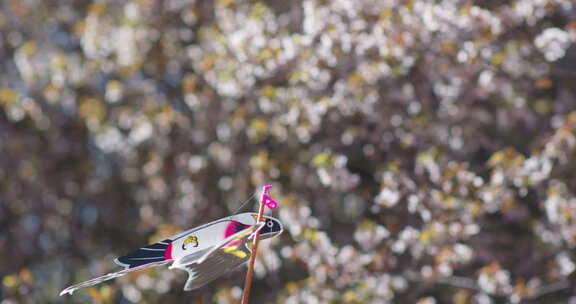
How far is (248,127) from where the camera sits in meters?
3.65

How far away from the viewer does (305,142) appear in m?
3.58

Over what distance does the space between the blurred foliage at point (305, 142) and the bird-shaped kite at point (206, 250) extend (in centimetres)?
184

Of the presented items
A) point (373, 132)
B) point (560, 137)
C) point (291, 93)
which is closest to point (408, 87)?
point (373, 132)

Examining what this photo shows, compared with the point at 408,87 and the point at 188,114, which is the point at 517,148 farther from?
the point at 188,114

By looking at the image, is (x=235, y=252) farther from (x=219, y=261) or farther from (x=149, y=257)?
(x=149, y=257)

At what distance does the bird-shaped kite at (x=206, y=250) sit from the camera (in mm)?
1074

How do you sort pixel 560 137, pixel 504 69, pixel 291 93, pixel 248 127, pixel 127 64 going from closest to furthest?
pixel 560 137, pixel 504 69, pixel 291 93, pixel 248 127, pixel 127 64

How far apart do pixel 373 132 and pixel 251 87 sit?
0.63 m

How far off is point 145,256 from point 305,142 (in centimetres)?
247

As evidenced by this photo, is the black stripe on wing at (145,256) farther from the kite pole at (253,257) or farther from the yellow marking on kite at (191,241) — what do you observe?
the kite pole at (253,257)

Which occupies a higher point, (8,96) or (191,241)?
(8,96)

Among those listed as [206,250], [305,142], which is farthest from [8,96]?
[206,250]

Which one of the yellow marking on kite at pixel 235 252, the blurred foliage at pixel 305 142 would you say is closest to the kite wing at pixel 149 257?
the yellow marking on kite at pixel 235 252

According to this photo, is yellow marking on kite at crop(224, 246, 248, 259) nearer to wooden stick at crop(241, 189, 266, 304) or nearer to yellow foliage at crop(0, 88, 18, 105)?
wooden stick at crop(241, 189, 266, 304)
